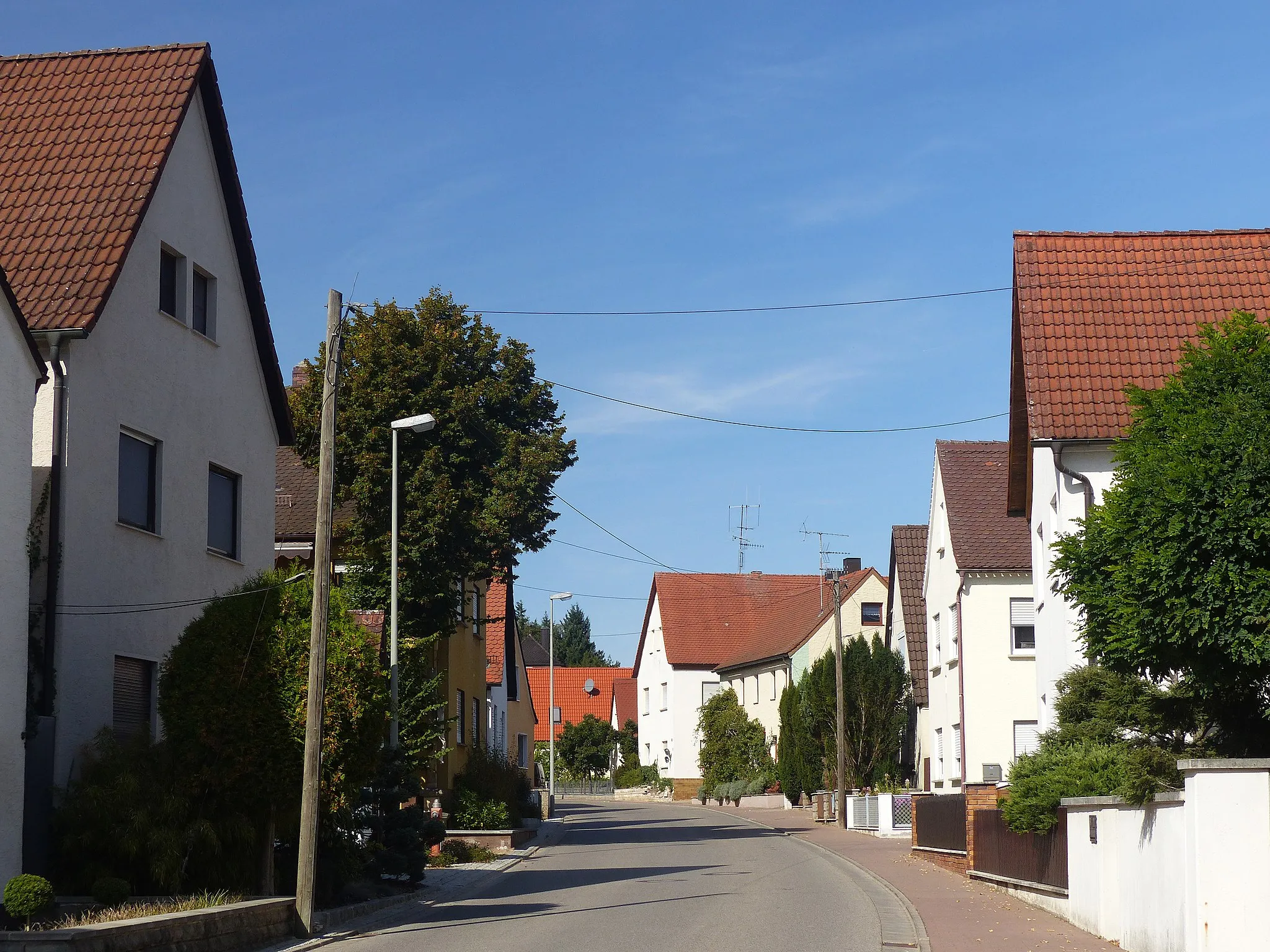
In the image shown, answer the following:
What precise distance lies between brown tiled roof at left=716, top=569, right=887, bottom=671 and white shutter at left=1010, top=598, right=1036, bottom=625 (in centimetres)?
1890

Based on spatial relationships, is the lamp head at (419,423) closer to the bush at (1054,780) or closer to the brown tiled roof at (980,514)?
the bush at (1054,780)

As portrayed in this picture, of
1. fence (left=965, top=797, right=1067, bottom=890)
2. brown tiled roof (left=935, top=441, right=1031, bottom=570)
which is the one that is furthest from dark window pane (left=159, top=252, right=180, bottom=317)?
brown tiled roof (left=935, top=441, right=1031, bottom=570)

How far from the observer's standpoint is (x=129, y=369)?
19.6 m

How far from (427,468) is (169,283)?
31.7ft

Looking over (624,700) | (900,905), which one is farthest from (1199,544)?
(624,700)

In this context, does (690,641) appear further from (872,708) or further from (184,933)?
(184,933)

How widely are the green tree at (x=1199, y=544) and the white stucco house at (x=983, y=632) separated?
21.6 metres

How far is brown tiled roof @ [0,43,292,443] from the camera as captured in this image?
18953 mm

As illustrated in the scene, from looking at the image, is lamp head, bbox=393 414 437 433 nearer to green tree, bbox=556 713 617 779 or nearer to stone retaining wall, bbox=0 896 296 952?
stone retaining wall, bbox=0 896 296 952

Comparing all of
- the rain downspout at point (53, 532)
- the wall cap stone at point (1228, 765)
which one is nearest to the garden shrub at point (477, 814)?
the rain downspout at point (53, 532)

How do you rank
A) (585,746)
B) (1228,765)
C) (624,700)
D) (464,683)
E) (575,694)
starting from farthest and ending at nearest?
(575,694)
(624,700)
(585,746)
(464,683)
(1228,765)

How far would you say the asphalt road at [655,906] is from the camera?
15.5 m

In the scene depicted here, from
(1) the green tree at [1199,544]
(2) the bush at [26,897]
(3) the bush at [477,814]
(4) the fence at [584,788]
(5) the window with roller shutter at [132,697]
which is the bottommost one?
(4) the fence at [584,788]

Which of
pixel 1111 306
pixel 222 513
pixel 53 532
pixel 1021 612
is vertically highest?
pixel 1111 306
